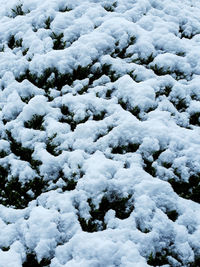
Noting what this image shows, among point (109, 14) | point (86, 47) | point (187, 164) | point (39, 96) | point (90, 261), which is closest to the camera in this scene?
point (90, 261)

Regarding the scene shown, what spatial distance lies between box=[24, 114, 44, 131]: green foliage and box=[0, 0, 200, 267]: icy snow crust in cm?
1

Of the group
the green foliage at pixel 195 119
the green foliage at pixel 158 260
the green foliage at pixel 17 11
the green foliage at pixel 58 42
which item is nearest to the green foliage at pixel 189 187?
the green foliage at pixel 158 260

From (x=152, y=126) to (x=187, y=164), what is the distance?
1.54ft

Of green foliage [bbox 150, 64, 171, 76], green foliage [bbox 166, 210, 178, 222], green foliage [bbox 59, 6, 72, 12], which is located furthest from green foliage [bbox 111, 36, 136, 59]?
green foliage [bbox 166, 210, 178, 222]

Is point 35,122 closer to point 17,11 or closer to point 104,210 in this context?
point 104,210

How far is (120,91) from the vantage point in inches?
125

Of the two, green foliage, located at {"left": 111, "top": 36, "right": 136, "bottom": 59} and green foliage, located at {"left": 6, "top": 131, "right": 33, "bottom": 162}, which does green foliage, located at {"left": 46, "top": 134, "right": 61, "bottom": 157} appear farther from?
green foliage, located at {"left": 111, "top": 36, "right": 136, "bottom": 59}

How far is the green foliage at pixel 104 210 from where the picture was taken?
2.24 meters

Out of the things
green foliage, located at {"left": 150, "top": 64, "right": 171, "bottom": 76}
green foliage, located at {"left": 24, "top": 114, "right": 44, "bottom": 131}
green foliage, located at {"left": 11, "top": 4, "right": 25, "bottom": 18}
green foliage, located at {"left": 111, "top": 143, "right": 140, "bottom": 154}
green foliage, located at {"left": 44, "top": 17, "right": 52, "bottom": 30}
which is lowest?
green foliage, located at {"left": 111, "top": 143, "right": 140, "bottom": 154}

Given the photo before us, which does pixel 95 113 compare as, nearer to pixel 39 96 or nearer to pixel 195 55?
pixel 39 96

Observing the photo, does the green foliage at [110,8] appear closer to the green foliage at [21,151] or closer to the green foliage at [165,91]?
the green foliage at [165,91]

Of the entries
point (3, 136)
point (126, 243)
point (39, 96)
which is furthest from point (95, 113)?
point (126, 243)

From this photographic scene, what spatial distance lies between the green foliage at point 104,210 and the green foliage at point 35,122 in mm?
966

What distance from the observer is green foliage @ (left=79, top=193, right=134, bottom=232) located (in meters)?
2.24
